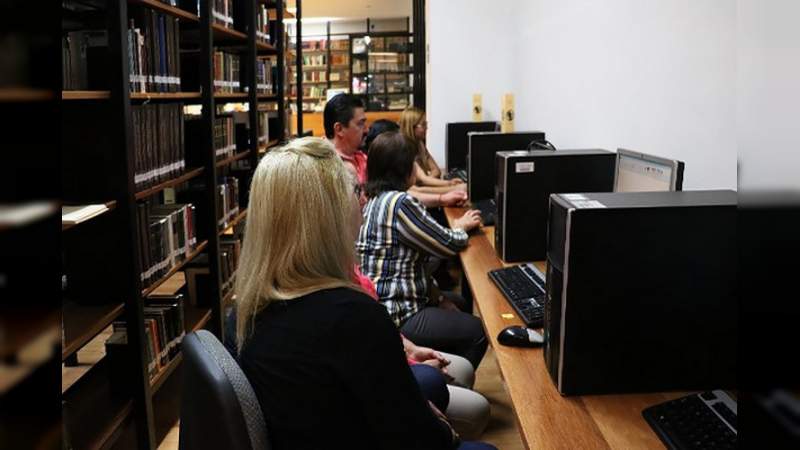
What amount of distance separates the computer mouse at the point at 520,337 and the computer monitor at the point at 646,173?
1.81ft

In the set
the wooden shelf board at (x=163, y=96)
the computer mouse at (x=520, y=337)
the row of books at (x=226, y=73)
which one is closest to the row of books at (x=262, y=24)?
the row of books at (x=226, y=73)

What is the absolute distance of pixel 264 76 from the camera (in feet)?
14.9

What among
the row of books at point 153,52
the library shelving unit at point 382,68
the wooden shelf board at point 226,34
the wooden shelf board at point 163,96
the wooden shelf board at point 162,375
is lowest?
the wooden shelf board at point 162,375

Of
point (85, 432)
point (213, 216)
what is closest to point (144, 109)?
point (213, 216)

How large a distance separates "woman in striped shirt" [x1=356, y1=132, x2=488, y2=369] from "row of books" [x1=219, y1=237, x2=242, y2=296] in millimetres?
1248

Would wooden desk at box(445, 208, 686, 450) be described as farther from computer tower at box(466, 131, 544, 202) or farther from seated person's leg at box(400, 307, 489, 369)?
computer tower at box(466, 131, 544, 202)

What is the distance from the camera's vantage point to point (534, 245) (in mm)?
2365

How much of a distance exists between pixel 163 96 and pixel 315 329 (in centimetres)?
177

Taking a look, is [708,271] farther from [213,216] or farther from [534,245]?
[213,216]

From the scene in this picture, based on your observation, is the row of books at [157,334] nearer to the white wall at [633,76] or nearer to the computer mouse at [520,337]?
the computer mouse at [520,337]

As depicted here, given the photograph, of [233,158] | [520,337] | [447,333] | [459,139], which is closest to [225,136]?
[233,158]

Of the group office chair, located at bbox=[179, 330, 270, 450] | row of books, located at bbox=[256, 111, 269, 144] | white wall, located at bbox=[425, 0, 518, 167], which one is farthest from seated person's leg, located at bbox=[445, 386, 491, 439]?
white wall, located at bbox=[425, 0, 518, 167]

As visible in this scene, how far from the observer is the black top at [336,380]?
3.63 ft

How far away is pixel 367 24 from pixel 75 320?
39.3 ft
